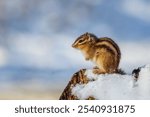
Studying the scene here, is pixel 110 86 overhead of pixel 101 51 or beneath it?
beneath

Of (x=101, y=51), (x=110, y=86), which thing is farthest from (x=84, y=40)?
(x=110, y=86)

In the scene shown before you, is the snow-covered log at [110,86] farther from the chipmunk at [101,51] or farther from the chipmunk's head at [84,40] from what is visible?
the chipmunk's head at [84,40]

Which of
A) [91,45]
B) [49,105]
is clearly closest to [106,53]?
[91,45]

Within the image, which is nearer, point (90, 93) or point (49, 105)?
point (90, 93)

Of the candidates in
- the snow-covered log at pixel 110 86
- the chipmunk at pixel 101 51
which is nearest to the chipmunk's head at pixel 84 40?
the chipmunk at pixel 101 51

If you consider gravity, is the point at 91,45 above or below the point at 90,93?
above

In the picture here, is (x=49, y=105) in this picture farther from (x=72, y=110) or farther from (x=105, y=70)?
(x=105, y=70)

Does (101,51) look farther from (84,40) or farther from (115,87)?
(115,87)
